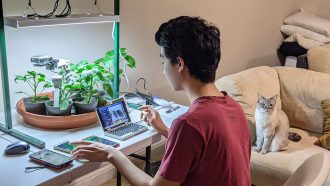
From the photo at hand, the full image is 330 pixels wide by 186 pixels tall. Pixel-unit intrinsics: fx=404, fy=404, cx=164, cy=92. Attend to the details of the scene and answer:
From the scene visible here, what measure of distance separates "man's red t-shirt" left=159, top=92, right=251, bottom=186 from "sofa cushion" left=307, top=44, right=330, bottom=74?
2.41 meters

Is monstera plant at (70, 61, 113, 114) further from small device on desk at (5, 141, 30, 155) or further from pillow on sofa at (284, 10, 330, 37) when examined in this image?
pillow on sofa at (284, 10, 330, 37)

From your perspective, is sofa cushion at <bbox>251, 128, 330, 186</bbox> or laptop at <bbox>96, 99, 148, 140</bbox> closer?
laptop at <bbox>96, 99, 148, 140</bbox>

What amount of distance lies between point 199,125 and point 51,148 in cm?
69

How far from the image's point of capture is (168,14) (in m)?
2.82

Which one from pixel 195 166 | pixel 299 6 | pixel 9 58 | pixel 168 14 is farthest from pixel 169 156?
pixel 299 6

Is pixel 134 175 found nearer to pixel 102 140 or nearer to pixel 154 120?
pixel 102 140

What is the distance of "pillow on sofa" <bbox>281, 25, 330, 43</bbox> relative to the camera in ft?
12.7

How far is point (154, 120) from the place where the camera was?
5.73ft

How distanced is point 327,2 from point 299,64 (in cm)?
113

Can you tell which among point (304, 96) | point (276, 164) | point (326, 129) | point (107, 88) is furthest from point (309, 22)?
point (107, 88)

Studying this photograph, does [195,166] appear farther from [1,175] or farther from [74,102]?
[74,102]

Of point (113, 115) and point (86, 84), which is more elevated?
point (86, 84)

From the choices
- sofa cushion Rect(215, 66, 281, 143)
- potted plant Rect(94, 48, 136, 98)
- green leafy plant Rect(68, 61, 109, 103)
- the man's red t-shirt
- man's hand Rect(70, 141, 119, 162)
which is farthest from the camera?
sofa cushion Rect(215, 66, 281, 143)

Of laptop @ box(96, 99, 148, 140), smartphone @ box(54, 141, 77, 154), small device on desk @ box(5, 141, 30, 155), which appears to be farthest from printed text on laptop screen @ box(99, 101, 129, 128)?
small device on desk @ box(5, 141, 30, 155)
